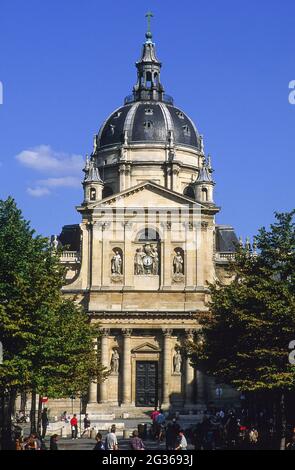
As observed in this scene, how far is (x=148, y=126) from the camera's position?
299 feet

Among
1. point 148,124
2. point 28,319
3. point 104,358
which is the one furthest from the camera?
point 148,124

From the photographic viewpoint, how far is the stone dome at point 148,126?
90.8 meters

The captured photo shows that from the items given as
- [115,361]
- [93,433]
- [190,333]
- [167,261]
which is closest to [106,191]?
[167,261]

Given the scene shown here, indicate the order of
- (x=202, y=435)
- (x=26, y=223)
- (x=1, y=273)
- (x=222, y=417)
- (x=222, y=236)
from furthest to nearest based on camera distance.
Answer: (x=222, y=236) < (x=222, y=417) < (x=26, y=223) < (x=1, y=273) < (x=202, y=435)

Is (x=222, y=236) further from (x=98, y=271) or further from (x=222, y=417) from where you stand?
(x=222, y=417)

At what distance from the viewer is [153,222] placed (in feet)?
251

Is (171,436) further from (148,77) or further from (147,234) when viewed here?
(148,77)

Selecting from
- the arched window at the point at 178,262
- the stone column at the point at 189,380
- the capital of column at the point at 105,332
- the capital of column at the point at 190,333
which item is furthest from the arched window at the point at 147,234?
the stone column at the point at 189,380

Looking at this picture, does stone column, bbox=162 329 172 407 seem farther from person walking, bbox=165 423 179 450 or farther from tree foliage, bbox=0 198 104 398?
person walking, bbox=165 423 179 450

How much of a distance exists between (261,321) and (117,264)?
32849 mm

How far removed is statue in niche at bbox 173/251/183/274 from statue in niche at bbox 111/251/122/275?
14.5ft
